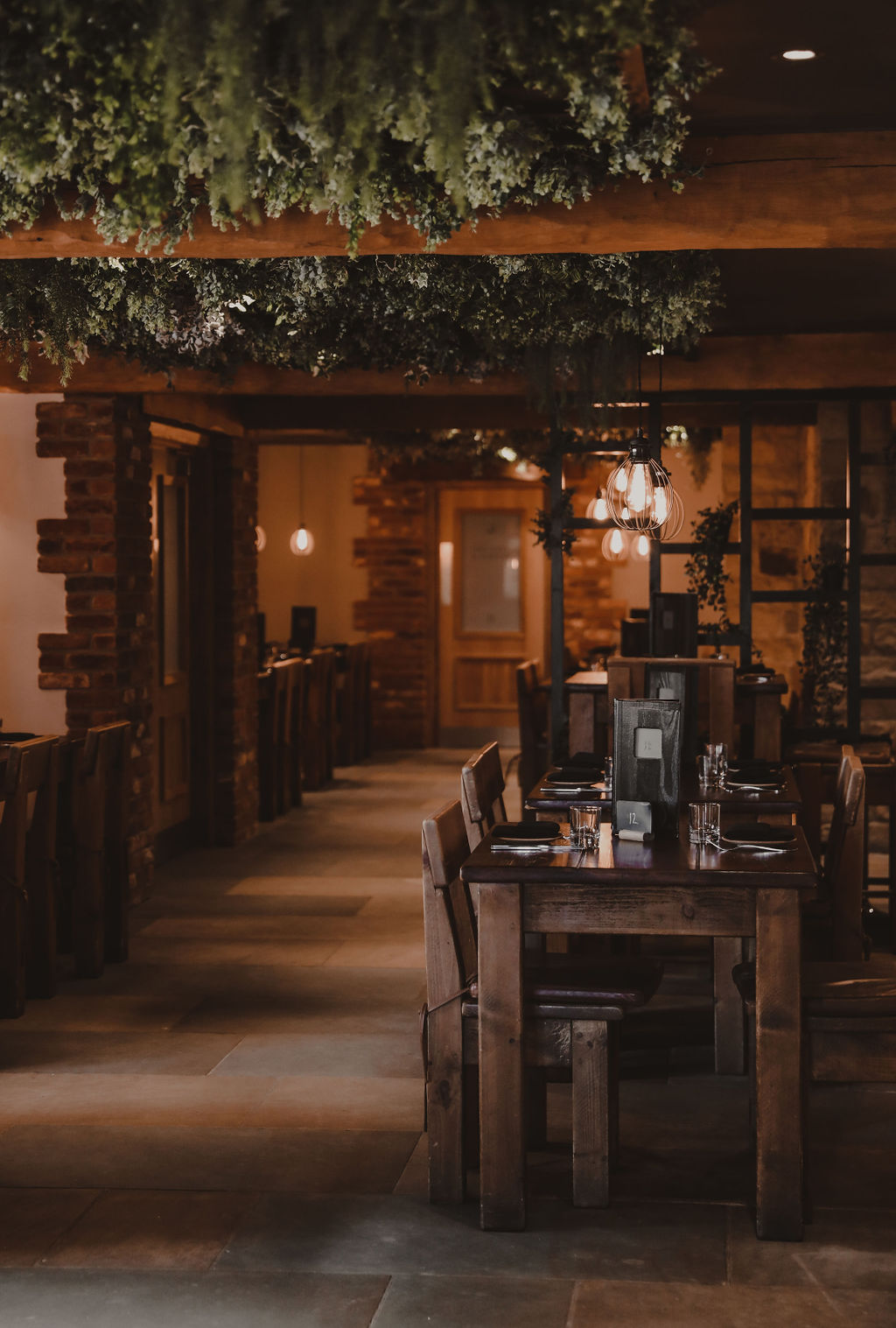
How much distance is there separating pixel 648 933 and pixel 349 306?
2244mm

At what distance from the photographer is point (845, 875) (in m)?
4.32

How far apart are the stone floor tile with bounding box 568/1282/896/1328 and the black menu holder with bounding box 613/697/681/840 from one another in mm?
1109

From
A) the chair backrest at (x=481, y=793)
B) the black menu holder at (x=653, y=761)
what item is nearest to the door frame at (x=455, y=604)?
the chair backrest at (x=481, y=793)

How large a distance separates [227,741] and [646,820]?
4.77m

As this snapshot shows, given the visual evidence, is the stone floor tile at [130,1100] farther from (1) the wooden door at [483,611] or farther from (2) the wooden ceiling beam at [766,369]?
(1) the wooden door at [483,611]

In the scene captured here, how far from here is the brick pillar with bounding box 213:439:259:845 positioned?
812 centimetres

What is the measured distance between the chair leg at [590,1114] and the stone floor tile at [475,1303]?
14.8 inches

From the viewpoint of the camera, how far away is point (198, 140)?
2.79 meters

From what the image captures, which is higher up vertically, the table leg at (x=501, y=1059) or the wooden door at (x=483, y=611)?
the wooden door at (x=483, y=611)

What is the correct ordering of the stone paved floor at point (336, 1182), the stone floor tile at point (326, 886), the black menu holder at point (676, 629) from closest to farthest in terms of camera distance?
1. the stone paved floor at point (336, 1182)
2. the black menu holder at point (676, 629)
3. the stone floor tile at point (326, 886)

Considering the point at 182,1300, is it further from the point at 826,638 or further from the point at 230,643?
the point at 230,643

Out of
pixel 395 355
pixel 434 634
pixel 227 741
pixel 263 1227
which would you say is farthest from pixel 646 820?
pixel 434 634

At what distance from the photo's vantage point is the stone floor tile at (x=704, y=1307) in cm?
283

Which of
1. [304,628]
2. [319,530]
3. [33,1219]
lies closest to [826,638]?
[33,1219]
